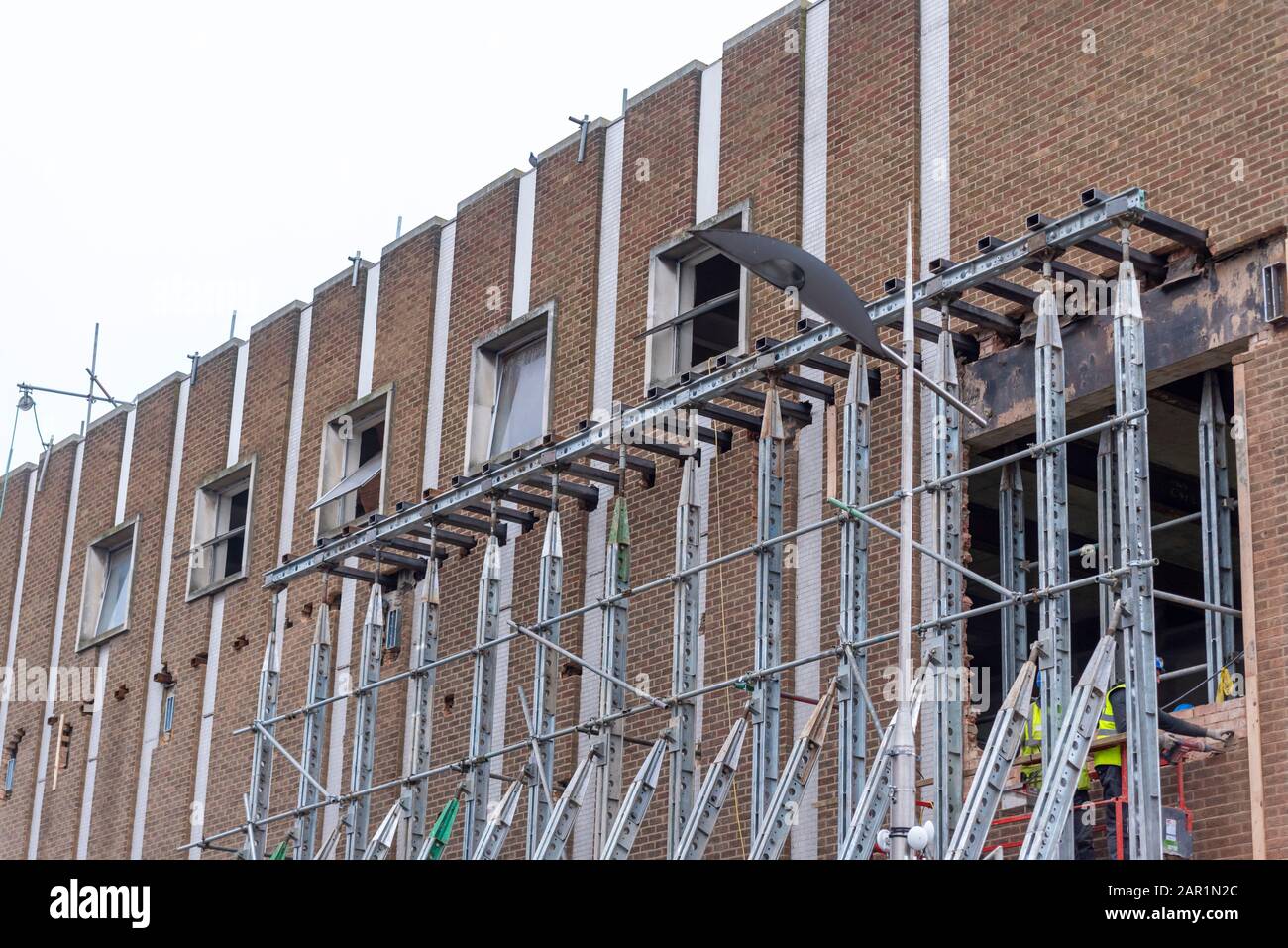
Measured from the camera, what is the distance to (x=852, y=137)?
21.1 metres

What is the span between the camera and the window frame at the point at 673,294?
2219 cm

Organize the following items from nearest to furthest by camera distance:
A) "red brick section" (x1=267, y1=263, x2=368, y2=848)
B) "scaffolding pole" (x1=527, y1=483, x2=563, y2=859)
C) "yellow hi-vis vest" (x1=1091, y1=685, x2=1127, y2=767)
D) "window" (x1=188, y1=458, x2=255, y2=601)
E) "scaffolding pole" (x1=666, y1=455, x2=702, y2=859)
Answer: "yellow hi-vis vest" (x1=1091, y1=685, x2=1127, y2=767), "scaffolding pole" (x1=666, y1=455, x2=702, y2=859), "scaffolding pole" (x1=527, y1=483, x2=563, y2=859), "red brick section" (x1=267, y1=263, x2=368, y2=848), "window" (x1=188, y1=458, x2=255, y2=601)

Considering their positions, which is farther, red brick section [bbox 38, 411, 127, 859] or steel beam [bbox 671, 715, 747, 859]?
red brick section [bbox 38, 411, 127, 859]

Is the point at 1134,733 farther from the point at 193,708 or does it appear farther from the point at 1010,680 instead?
the point at 193,708

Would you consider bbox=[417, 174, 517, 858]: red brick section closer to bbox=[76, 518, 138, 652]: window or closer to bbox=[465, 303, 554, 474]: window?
bbox=[465, 303, 554, 474]: window

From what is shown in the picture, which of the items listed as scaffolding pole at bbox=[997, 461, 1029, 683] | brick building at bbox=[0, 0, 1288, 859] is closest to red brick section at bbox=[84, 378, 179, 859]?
brick building at bbox=[0, 0, 1288, 859]

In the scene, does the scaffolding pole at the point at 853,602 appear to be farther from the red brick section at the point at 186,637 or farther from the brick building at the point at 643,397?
the red brick section at the point at 186,637

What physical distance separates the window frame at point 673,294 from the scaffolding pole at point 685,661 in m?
2.37

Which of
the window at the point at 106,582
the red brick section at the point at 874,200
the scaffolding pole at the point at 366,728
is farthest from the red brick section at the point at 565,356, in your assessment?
the window at the point at 106,582

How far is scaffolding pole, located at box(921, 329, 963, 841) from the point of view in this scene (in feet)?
55.7

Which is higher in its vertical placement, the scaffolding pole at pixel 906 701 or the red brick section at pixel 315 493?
the red brick section at pixel 315 493

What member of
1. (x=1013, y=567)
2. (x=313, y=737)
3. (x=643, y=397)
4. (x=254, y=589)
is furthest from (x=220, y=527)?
(x=1013, y=567)

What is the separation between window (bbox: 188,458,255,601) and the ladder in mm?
12382

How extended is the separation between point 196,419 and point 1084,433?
17150 millimetres
